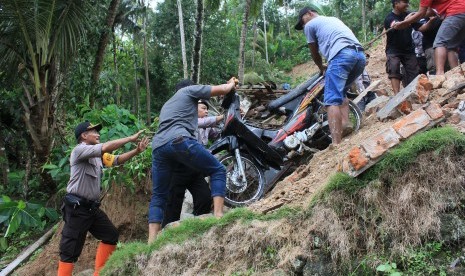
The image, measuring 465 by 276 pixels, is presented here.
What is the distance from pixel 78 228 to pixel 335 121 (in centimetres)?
303

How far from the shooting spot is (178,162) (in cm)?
507

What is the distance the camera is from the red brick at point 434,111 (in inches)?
163

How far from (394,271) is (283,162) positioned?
8.28 ft

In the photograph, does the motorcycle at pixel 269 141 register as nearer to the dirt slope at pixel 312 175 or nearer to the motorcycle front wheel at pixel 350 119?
the motorcycle front wheel at pixel 350 119

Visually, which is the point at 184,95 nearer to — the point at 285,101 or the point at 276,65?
the point at 285,101

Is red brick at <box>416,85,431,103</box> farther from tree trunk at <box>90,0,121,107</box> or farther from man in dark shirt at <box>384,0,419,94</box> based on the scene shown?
tree trunk at <box>90,0,121,107</box>

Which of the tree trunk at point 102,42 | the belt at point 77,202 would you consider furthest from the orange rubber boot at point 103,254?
the tree trunk at point 102,42

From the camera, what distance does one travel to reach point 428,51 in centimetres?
724

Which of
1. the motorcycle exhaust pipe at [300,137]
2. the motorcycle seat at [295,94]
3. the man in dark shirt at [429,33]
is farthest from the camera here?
the man in dark shirt at [429,33]

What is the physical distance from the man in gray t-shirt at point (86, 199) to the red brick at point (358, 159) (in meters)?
2.25

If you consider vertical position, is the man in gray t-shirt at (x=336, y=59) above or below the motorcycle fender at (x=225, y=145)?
above

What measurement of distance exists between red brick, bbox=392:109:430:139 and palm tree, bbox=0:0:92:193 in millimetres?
5519

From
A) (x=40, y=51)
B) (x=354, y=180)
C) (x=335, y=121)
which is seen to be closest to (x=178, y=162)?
(x=335, y=121)

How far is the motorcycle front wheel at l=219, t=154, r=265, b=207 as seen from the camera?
5373 mm
